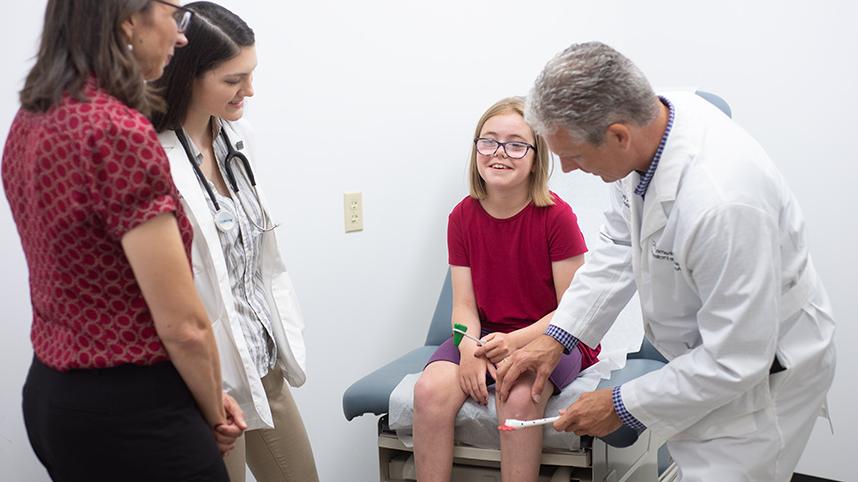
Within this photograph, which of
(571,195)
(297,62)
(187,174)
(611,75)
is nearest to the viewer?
(611,75)

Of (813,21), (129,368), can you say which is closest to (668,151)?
(129,368)

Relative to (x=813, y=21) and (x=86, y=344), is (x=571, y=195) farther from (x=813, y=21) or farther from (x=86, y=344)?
(x=86, y=344)

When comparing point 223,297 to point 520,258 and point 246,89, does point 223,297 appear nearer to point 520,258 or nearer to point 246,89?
point 246,89

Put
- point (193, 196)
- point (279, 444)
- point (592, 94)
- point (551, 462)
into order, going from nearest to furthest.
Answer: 1. point (592, 94)
2. point (193, 196)
3. point (279, 444)
4. point (551, 462)

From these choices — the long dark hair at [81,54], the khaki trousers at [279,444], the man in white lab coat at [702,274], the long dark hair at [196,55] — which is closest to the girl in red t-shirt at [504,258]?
the khaki trousers at [279,444]

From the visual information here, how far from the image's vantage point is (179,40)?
108 cm

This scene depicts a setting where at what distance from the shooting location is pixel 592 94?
Result: 50.4 inches

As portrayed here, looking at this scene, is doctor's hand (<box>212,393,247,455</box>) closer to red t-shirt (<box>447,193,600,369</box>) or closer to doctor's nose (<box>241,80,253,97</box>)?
doctor's nose (<box>241,80,253,97</box>)

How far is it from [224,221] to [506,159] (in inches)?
28.4

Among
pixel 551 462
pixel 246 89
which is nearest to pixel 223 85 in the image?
pixel 246 89

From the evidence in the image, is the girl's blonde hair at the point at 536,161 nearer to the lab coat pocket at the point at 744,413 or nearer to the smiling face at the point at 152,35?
the lab coat pocket at the point at 744,413

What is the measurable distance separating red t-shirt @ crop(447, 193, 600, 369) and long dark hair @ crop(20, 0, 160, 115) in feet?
3.64

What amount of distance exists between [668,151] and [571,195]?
0.93 meters

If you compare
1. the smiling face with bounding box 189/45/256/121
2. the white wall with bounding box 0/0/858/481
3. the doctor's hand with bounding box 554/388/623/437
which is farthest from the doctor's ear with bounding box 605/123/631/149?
the white wall with bounding box 0/0/858/481
